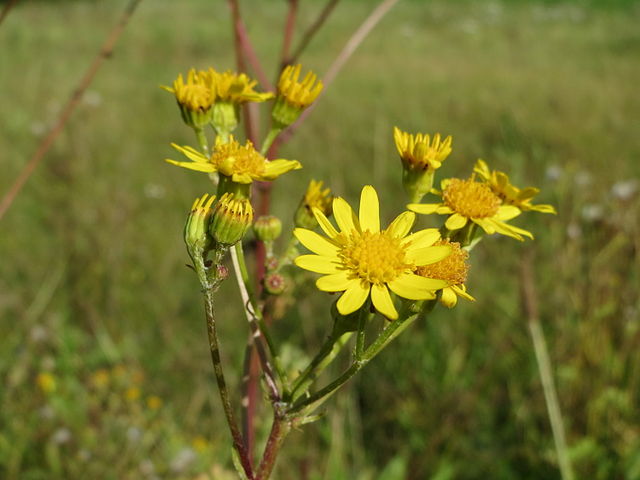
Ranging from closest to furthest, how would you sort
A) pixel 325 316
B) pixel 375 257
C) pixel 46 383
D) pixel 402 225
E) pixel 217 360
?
pixel 217 360 → pixel 375 257 → pixel 402 225 → pixel 46 383 → pixel 325 316

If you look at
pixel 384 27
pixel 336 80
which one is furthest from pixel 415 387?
pixel 384 27

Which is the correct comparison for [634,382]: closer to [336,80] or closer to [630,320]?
[630,320]

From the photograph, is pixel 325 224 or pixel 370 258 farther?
pixel 325 224

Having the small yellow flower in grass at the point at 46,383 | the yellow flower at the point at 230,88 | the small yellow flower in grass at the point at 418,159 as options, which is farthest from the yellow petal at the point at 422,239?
the small yellow flower in grass at the point at 46,383

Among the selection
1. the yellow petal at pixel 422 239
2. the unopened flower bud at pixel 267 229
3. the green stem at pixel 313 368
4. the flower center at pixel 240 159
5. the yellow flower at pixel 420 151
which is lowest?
the green stem at pixel 313 368

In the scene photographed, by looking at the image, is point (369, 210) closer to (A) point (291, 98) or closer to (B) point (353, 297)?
(B) point (353, 297)

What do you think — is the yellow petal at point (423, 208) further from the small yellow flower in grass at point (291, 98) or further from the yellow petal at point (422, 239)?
the small yellow flower in grass at point (291, 98)

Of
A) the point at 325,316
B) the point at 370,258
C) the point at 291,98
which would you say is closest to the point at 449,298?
the point at 370,258
